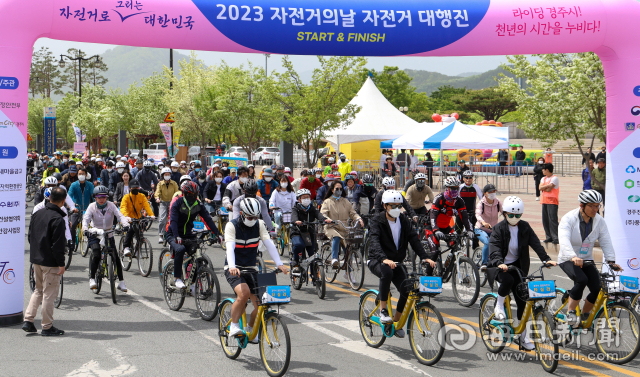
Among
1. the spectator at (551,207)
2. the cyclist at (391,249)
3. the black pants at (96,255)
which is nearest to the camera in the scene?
the cyclist at (391,249)

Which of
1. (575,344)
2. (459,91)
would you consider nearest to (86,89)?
(459,91)

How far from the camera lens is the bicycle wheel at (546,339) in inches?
256

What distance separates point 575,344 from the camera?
775 centimetres

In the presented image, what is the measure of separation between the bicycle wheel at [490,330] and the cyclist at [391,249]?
0.98m

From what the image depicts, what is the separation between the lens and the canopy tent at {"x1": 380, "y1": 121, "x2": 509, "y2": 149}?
89.5 ft

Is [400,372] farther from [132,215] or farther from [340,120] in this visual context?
[340,120]

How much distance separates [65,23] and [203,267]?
153 inches

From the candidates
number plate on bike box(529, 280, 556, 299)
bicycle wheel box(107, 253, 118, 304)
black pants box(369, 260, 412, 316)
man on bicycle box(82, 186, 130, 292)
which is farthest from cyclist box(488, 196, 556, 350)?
man on bicycle box(82, 186, 130, 292)

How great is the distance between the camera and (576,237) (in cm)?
745

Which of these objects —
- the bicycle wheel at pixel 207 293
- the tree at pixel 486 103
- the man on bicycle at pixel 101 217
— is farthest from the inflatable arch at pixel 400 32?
the tree at pixel 486 103

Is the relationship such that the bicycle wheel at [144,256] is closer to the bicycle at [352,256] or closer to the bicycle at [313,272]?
the bicycle at [313,272]

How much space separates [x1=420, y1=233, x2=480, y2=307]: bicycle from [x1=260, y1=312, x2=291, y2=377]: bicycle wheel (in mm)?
4189

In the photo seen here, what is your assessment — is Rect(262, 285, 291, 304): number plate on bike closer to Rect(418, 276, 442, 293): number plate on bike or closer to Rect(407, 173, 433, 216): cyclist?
Rect(418, 276, 442, 293): number plate on bike

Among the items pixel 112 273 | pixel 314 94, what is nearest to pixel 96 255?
pixel 112 273
